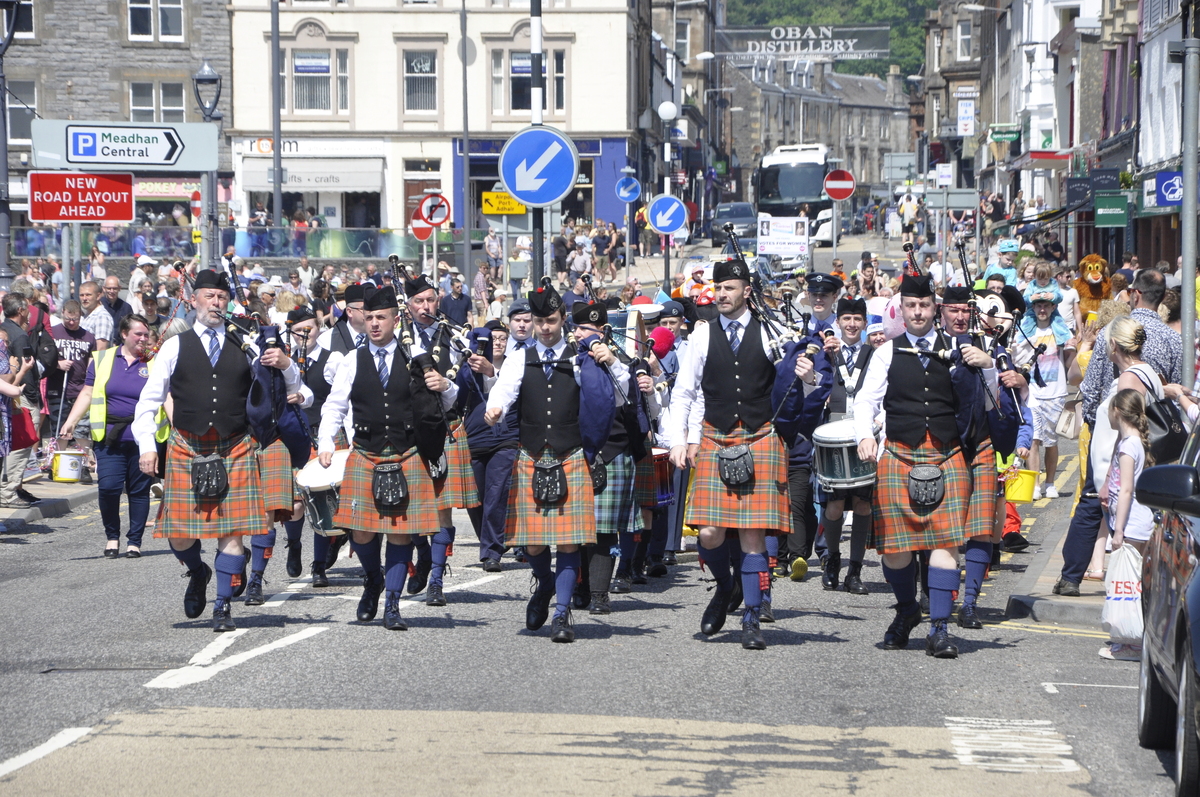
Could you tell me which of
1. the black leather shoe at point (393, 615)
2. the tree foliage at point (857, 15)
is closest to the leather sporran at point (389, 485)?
the black leather shoe at point (393, 615)

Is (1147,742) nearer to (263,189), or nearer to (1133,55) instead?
(1133,55)

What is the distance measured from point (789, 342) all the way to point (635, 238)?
151ft

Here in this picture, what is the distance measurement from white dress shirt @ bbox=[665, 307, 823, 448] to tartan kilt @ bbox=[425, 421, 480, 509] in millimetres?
1494

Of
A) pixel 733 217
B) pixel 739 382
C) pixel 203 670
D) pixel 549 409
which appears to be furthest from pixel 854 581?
pixel 733 217

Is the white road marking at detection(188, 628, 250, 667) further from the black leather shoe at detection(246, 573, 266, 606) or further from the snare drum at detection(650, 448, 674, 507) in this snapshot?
the snare drum at detection(650, 448, 674, 507)

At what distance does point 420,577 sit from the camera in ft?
34.4

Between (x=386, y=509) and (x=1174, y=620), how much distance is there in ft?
14.9

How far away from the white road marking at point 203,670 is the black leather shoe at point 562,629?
134 cm

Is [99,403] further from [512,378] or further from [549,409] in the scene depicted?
[549,409]

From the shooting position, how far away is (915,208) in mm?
49219

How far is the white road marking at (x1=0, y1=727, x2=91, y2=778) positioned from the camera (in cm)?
620

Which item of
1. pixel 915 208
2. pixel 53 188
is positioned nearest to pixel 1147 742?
pixel 53 188

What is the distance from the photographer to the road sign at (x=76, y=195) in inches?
782

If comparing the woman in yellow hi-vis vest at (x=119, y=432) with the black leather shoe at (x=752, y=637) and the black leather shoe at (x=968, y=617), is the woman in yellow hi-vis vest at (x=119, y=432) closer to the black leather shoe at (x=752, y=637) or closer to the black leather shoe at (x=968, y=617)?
the black leather shoe at (x=752, y=637)
